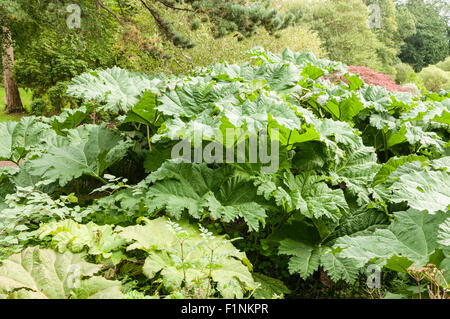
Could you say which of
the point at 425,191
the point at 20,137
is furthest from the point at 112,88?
the point at 425,191

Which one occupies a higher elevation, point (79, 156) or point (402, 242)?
point (79, 156)

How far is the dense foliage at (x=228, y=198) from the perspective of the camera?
4.32 feet

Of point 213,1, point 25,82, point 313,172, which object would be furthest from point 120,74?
point 25,82

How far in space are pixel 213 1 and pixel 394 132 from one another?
4705mm

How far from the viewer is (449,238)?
49.3 inches

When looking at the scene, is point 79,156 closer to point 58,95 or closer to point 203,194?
point 203,194

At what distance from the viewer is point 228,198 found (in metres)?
1.88

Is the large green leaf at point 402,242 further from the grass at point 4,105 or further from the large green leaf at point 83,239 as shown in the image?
the grass at point 4,105

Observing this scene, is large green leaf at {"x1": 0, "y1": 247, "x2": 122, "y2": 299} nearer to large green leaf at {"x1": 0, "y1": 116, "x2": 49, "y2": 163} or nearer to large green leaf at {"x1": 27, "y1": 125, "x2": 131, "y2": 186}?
large green leaf at {"x1": 27, "y1": 125, "x2": 131, "y2": 186}

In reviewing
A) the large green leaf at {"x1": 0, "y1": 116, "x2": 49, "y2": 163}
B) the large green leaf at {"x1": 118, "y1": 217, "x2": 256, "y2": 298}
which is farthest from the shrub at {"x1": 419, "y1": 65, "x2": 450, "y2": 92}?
the large green leaf at {"x1": 118, "y1": 217, "x2": 256, "y2": 298}

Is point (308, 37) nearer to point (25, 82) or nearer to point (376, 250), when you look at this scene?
point (25, 82)

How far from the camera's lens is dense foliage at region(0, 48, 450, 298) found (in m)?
1.32

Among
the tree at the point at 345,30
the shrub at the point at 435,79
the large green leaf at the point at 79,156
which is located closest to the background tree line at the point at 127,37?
the large green leaf at the point at 79,156

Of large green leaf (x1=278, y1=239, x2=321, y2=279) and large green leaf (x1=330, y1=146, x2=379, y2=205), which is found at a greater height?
large green leaf (x1=330, y1=146, x2=379, y2=205)
